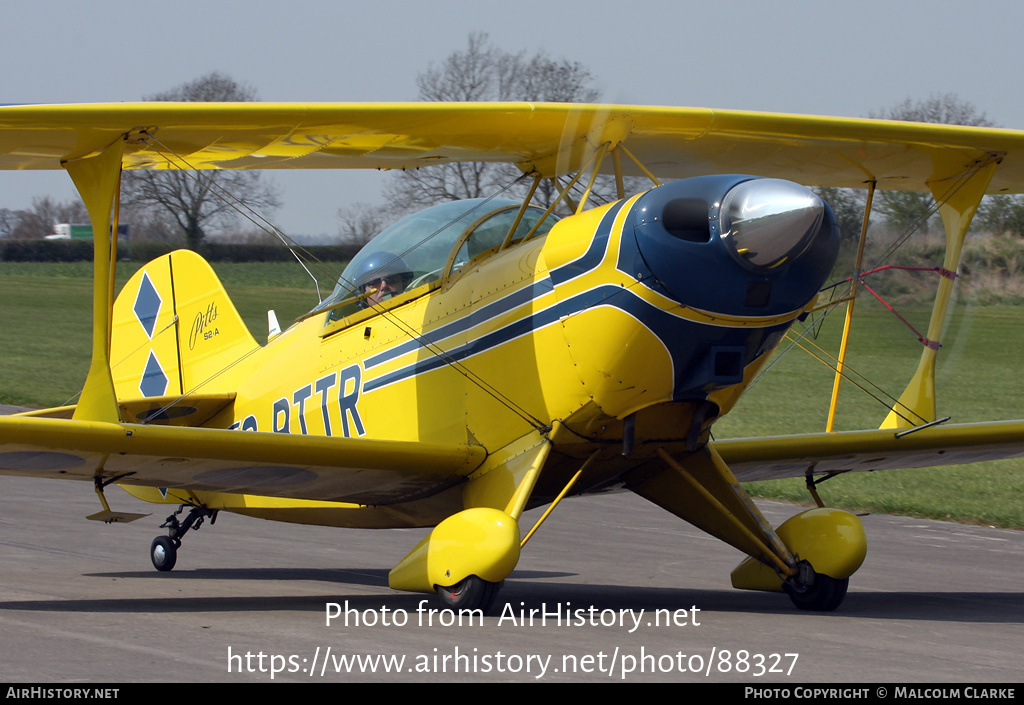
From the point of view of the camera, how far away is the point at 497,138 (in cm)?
729

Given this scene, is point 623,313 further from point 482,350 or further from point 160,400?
point 160,400

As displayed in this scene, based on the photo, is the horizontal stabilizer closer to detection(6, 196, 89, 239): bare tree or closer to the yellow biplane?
the yellow biplane

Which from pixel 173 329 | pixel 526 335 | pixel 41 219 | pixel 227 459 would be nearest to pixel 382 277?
pixel 526 335

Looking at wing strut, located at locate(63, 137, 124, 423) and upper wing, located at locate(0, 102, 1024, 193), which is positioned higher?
upper wing, located at locate(0, 102, 1024, 193)

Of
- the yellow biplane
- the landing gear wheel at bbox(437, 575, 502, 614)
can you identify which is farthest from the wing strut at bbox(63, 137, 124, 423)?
the landing gear wheel at bbox(437, 575, 502, 614)

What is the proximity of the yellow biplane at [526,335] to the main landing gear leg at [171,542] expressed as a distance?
26 mm

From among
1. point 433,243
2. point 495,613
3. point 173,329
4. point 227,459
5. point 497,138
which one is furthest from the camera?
point 173,329

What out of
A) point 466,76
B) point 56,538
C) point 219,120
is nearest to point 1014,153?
point 219,120

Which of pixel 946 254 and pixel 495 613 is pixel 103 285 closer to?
pixel 495 613

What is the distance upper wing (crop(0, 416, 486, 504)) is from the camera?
6.32 meters

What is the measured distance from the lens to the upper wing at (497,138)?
6.57 metres

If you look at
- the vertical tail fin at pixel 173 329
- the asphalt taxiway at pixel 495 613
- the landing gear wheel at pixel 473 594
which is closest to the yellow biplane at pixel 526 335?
the landing gear wheel at pixel 473 594

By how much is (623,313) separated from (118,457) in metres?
3.00

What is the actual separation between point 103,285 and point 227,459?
4.11 feet
